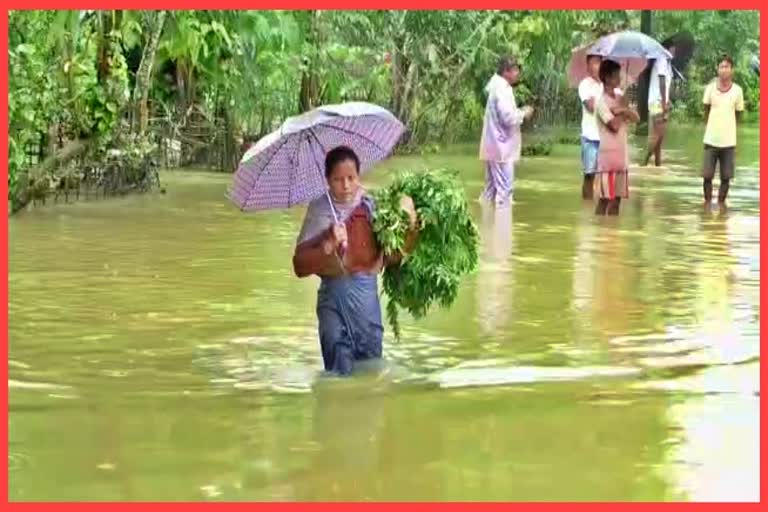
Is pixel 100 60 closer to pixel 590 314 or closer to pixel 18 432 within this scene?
pixel 590 314

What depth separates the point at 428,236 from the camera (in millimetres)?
7434

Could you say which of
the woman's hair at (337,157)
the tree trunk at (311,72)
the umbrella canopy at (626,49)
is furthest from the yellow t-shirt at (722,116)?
the woman's hair at (337,157)

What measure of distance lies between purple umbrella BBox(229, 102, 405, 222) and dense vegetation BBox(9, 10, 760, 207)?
228 inches

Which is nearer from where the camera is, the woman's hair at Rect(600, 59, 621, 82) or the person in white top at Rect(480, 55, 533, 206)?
the woman's hair at Rect(600, 59, 621, 82)

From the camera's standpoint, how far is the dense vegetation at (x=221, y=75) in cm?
1452

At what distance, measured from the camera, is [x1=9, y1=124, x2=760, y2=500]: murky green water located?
562 cm

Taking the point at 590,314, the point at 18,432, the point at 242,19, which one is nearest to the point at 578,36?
the point at 242,19

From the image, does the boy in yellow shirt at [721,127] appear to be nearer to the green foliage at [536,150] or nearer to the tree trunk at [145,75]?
the tree trunk at [145,75]

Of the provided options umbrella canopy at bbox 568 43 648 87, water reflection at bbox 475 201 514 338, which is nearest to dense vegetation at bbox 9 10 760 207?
umbrella canopy at bbox 568 43 648 87

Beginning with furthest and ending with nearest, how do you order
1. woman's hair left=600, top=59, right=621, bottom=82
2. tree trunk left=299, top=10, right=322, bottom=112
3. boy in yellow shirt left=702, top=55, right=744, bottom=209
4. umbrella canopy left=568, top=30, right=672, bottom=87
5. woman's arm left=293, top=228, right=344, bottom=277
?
tree trunk left=299, top=10, right=322, bottom=112
umbrella canopy left=568, top=30, right=672, bottom=87
boy in yellow shirt left=702, top=55, right=744, bottom=209
woman's hair left=600, top=59, right=621, bottom=82
woman's arm left=293, top=228, right=344, bottom=277

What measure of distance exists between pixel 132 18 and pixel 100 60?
66 cm

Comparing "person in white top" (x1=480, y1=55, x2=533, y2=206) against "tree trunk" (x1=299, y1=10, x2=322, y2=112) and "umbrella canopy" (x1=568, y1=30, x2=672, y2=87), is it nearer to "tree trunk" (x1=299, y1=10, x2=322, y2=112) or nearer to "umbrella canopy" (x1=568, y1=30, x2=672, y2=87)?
"umbrella canopy" (x1=568, y1=30, x2=672, y2=87)

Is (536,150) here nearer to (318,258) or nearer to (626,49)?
(626,49)

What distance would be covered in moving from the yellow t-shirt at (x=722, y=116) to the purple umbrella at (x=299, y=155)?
31.4 ft
